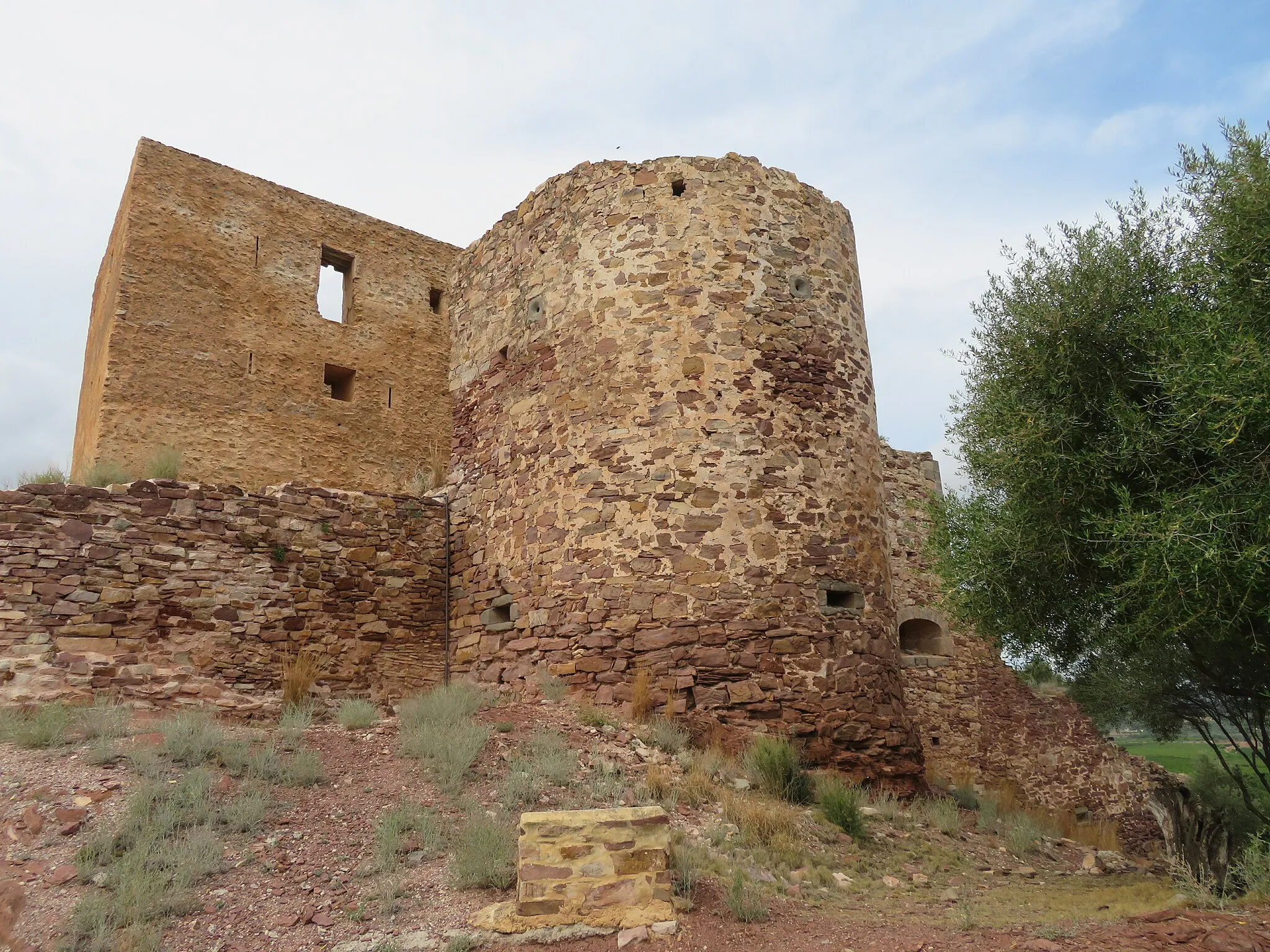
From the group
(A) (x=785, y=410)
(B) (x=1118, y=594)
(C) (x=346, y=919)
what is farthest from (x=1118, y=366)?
(C) (x=346, y=919)

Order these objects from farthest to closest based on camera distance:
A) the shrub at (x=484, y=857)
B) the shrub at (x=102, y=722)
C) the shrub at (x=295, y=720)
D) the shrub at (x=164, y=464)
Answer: the shrub at (x=164, y=464) < the shrub at (x=295, y=720) < the shrub at (x=102, y=722) < the shrub at (x=484, y=857)

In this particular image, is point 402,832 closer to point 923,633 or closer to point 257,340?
point 257,340

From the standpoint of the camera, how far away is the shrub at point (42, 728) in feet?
22.7

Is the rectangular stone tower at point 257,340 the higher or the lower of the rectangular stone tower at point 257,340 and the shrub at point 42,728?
the higher

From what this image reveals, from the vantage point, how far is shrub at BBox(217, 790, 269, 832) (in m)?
5.92

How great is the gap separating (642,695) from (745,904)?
351 centimetres

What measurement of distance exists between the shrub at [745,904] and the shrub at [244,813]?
3.10 metres

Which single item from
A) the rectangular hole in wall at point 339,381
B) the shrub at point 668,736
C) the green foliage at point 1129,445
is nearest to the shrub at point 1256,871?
the green foliage at point 1129,445

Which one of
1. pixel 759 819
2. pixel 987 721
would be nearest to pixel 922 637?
pixel 987 721

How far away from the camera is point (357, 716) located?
841cm

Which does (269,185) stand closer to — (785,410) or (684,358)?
(684,358)

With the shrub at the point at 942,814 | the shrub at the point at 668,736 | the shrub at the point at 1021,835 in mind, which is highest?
the shrub at the point at 668,736

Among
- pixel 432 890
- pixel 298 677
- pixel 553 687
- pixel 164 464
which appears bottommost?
pixel 432 890

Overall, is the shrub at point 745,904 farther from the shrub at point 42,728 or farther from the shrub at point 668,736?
the shrub at point 42,728
